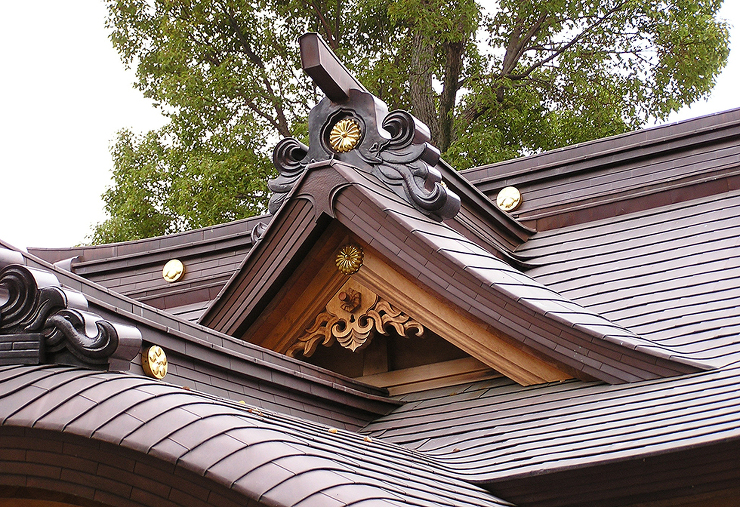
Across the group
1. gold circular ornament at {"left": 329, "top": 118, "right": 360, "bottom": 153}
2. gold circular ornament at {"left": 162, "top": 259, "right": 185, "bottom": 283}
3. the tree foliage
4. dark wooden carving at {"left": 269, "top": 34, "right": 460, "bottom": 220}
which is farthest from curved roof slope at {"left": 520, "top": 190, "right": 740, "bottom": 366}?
the tree foliage

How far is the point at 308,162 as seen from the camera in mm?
4371

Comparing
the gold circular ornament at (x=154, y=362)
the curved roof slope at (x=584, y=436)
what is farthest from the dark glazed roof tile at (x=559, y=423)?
the gold circular ornament at (x=154, y=362)

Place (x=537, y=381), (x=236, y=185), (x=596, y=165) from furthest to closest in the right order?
→ (x=236, y=185) < (x=596, y=165) < (x=537, y=381)

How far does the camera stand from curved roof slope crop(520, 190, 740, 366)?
3727 millimetres

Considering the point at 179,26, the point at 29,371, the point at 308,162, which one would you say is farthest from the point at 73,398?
the point at 179,26

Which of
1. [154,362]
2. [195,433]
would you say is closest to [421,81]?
[154,362]

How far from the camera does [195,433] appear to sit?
211 centimetres

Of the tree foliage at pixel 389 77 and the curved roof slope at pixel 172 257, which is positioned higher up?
the tree foliage at pixel 389 77

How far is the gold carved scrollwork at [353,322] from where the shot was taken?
3938 mm

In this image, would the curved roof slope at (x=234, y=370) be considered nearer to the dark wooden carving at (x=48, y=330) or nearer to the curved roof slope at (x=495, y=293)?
the dark wooden carving at (x=48, y=330)

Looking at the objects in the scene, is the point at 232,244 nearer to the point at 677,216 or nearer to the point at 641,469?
the point at 677,216

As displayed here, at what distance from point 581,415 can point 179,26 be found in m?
12.2

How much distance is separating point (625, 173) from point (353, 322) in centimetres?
245

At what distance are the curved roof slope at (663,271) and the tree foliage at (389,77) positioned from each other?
296 inches
